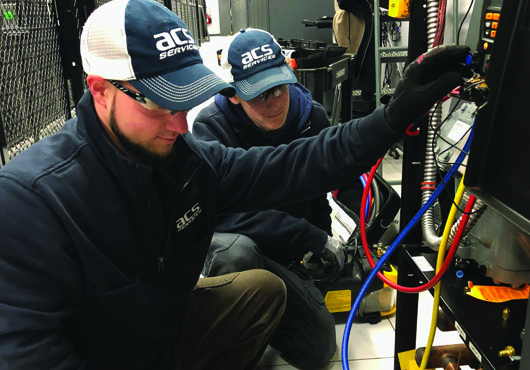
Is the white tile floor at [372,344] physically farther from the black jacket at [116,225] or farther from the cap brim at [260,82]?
the black jacket at [116,225]

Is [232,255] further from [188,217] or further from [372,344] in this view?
[372,344]

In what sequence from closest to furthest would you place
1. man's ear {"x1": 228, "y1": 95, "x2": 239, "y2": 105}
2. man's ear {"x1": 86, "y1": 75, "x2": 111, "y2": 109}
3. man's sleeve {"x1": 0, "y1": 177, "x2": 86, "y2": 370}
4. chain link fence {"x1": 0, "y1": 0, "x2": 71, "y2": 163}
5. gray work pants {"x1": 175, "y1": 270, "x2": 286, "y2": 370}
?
1. man's sleeve {"x1": 0, "y1": 177, "x2": 86, "y2": 370}
2. man's ear {"x1": 86, "y1": 75, "x2": 111, "y2": 109}
3. gray work pants {"x1": 175, "y1": 270, "x2": 286, "y2": 370}
4. chain link fence {"x1": 0, "y1": 0, "x2": 71, "y2": 163}
5. man's ear {"x1": 228, "y1": 95, "x2": 239, "y2": 105}

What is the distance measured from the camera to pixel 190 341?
4.51 feet

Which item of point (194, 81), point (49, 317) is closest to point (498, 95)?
point (194, 81)

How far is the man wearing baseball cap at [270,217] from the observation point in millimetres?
1614

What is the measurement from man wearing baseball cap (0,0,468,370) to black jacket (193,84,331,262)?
398 mm

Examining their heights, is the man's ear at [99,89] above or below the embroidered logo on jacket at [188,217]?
above

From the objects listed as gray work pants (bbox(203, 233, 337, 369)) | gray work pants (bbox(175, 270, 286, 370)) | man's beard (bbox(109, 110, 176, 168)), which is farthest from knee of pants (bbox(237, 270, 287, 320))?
man's beard (bbox(109, 110, 176, 168))

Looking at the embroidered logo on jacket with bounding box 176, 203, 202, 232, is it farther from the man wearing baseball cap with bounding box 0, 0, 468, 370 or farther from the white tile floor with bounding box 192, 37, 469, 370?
the white tile floor with bounding box 192, 37, 469, 370

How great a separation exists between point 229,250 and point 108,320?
2.07 ft

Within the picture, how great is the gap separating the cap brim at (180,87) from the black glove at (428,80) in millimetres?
395

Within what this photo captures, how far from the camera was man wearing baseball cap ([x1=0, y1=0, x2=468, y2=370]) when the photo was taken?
87cm

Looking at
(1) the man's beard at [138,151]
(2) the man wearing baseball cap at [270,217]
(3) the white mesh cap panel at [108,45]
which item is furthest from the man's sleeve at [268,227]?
(3) the white mesh cap panel at [108,45]

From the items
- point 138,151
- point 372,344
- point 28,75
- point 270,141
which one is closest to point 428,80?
point 138,151
